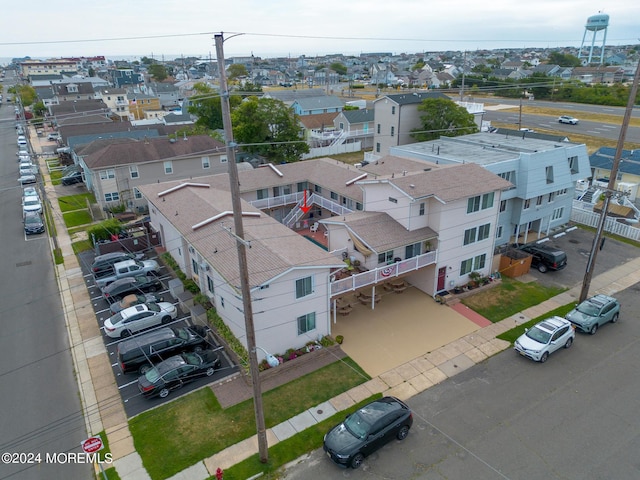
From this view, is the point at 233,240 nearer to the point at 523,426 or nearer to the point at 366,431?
the point at 366,431

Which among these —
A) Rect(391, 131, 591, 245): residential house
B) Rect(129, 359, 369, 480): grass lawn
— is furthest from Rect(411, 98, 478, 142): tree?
Rect(129, 359, 369, 480): grass lawn

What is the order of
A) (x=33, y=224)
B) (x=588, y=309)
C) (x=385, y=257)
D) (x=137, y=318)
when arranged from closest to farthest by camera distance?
1. (x=137, y=318)
2. (x=588, y=309)
3. (x=385, y=257)
4. (x=33, y=224)

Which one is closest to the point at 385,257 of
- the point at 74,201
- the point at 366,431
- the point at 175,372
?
the point at 366,431

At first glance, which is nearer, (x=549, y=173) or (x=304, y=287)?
(x=304, y=287)

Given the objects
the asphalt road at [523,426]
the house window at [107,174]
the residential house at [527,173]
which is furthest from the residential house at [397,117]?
the asphalt road at [523,426]

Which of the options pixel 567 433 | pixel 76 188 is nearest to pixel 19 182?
pixel 76 188
